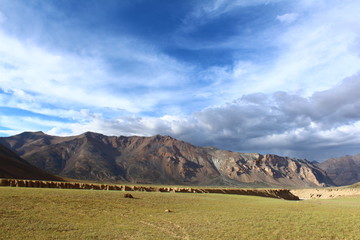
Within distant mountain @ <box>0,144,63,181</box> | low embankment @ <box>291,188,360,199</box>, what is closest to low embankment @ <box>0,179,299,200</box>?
low embankment @ <box>291,188,360,199</box>

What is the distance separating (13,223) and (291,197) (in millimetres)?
101882

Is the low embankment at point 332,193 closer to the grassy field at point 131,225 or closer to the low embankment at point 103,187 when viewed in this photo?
the low embankment at point 103,187

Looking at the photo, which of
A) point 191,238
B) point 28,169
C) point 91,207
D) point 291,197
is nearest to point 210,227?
point 191,238

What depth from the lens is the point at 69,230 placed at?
18.0 metres

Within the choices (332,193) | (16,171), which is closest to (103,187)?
(16,171)

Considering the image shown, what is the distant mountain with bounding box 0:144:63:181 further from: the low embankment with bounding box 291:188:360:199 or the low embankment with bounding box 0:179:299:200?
the low embankment with bounding box 291:188:360:199

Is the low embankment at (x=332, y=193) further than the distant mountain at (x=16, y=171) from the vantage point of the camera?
Yes

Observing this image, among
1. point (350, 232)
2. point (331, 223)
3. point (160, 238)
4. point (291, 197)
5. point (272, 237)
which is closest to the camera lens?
point (160, 238)

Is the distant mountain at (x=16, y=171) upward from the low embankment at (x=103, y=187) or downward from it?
upward

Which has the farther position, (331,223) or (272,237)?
(331,223)

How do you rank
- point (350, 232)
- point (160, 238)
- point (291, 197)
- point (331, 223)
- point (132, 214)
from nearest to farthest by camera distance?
1. point (160, 238)
2. point (350, 232)
3. point (331, 223)
4. point (132, 214)
5. point (291, 197)

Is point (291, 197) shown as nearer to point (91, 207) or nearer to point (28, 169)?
point (91, 207)

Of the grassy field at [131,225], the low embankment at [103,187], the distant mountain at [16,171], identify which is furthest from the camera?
the distant mountain at [16,171]

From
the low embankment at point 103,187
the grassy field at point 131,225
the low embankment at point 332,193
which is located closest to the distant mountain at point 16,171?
the low embankment at point 103,187
